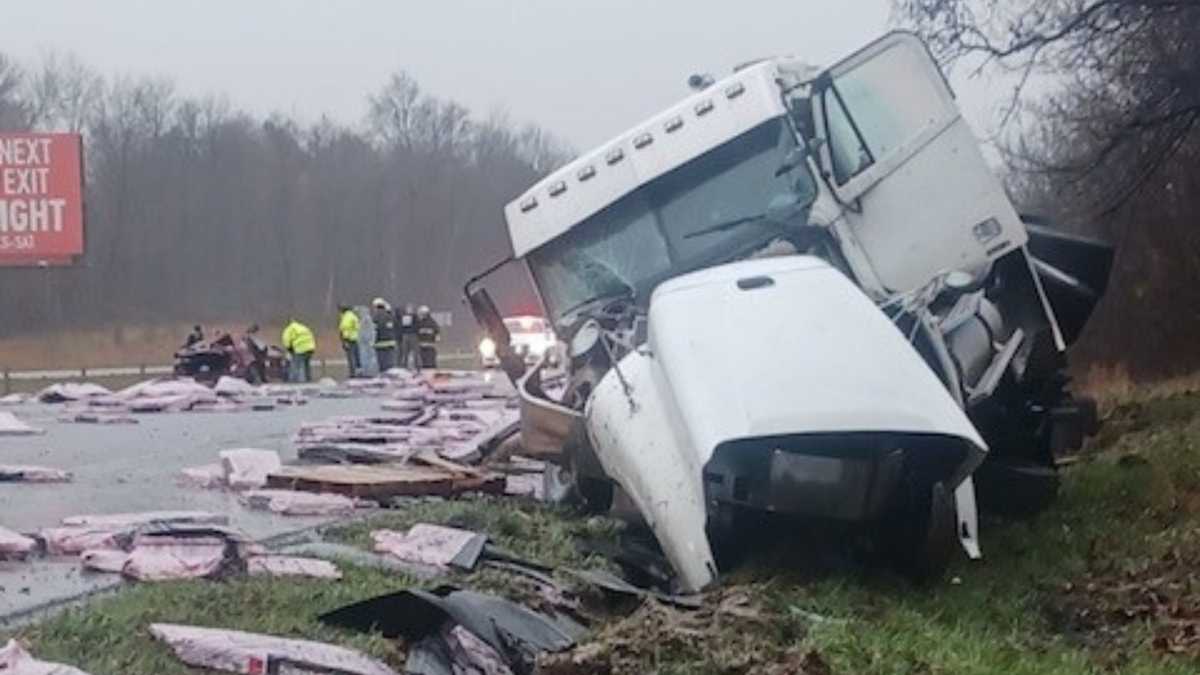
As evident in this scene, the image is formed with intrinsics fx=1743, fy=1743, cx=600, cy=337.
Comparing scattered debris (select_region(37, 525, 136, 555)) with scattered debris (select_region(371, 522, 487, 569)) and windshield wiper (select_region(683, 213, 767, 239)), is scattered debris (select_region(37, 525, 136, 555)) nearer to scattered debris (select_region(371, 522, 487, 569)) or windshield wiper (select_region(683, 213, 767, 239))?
scattered debris (select_region(371, 522, 487, 569))

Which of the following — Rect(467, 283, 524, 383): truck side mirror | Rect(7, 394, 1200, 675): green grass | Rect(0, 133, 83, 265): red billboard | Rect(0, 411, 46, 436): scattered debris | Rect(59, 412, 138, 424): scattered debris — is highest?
Rect(0, 133, 83, 265): red billboard

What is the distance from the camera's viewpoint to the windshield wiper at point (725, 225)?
31.3 ft

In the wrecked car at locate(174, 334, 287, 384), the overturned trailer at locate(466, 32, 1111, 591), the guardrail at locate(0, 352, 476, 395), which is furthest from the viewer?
the guardrail at locate(0, 352, 476, 395)

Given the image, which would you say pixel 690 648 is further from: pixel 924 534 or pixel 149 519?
pixel 149 519

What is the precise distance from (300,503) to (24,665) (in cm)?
493

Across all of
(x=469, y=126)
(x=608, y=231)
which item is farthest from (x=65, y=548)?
(x=469, y=126)

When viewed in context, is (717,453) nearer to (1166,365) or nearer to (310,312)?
(1166,365)

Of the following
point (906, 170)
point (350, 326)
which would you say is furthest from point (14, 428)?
point (350, 326)

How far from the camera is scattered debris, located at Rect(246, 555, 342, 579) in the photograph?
21.6ft

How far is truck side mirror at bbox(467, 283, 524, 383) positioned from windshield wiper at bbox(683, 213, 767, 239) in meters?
1.34

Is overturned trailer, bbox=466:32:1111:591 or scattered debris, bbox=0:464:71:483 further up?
overturned trailer, bbox=466:32:1111:591

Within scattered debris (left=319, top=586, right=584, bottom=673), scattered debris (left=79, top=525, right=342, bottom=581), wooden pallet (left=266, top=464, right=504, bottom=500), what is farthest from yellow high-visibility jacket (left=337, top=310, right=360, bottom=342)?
scattered debris (left=319, top=586, right=584, bottom=673)

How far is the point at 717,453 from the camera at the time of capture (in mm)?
6168

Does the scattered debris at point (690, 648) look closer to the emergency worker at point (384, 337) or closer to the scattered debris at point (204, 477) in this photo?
the scattered debris at point (204, 477)
